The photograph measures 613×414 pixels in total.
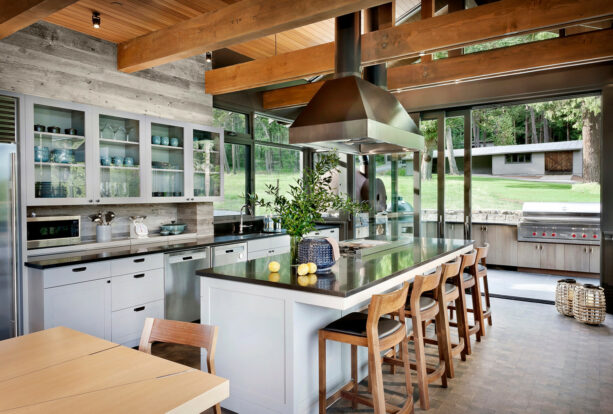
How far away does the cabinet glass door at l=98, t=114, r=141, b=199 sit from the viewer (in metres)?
4.11

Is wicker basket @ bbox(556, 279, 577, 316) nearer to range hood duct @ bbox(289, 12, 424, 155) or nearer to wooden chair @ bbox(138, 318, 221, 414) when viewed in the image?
range hood duct @ bbox(289, 12, 424, 155)

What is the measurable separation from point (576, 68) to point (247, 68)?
4.08 meters

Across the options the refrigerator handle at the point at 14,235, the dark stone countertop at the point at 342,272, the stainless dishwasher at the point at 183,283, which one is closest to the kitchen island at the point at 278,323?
the dark stone countertop at the point at 342,272

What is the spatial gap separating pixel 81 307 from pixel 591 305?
207 inches

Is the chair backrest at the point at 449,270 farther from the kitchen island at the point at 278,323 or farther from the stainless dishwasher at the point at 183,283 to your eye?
the stainless dishwasher at the point at 183,283

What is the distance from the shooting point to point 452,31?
358 cm

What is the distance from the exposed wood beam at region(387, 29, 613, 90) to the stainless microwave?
3.97 meters

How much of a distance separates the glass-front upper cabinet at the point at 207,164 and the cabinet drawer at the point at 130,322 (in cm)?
149

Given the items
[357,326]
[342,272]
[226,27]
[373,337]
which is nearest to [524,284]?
[342,272]

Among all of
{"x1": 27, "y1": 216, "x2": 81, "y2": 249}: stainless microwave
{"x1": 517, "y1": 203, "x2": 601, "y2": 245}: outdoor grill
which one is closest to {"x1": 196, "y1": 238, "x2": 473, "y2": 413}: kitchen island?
{"x1": 27, "y1": 216, "x2": 81, "y2": 249}: stainless microwave

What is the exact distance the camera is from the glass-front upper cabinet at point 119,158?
409cm

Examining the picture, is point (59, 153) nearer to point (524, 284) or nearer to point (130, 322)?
point (130, 322)

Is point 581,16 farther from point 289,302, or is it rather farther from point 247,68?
point 247,68

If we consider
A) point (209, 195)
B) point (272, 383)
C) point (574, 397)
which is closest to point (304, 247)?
point (272, 383)
